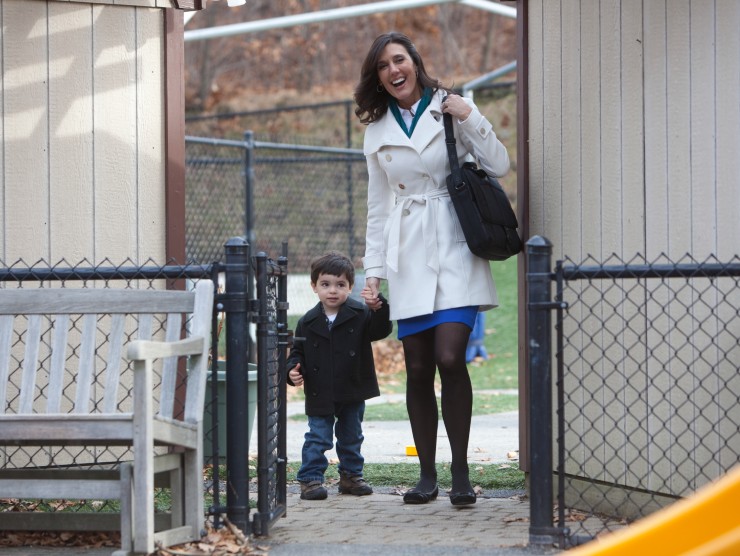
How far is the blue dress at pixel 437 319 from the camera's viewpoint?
5.37 metres

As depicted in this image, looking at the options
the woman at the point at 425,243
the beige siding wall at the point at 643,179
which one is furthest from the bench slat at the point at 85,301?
the beige siding wall at the point at 643,179

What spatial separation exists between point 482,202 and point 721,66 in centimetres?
118

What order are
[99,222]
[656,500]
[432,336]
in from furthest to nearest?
[99,222]
[432,336]
[656,500]

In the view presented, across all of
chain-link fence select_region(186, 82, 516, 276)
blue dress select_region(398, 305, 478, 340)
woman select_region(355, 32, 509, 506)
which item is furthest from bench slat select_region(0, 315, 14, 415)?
chain-link fence select_region(186, 82, 516, 276)

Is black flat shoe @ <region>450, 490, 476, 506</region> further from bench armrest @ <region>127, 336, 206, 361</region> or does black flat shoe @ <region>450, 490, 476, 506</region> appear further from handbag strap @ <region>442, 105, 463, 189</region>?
bench armrest @ <region>127, 336, 206, 361</region>

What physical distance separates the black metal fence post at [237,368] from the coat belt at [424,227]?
3.24 ft

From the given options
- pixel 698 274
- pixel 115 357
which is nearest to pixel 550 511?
pixel 698 274

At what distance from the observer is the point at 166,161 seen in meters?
6.19

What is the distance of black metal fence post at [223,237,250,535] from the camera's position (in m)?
4.66

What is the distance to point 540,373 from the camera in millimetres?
4449

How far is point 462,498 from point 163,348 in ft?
6.05

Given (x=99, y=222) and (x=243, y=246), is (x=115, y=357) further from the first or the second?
(x=99, y=222)

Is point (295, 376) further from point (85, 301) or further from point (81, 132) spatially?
point (81, 132)

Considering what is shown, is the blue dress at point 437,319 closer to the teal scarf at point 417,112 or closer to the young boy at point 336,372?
the young boy at point 336,372
